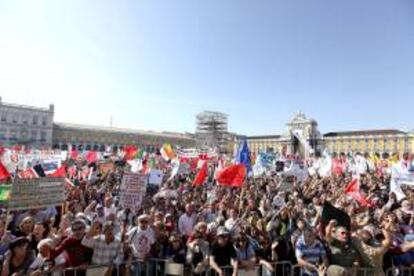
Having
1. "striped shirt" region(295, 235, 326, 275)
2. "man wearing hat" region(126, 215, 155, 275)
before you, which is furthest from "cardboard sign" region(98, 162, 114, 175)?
"striped shirt" region(295, 235, 326, 275)

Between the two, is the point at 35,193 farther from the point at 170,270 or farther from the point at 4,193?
the point at 4,193

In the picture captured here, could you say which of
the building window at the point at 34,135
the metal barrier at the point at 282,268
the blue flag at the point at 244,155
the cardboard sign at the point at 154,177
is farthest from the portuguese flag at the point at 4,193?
the building window at the point at 34,135

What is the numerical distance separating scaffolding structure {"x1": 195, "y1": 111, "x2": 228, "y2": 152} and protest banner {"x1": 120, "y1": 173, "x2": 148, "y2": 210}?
307ft

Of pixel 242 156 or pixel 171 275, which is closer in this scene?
pixel 171 275

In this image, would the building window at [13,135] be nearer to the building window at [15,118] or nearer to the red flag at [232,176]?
the building window at [15,118]

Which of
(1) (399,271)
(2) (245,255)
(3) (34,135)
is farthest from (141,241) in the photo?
(3) (34,135)

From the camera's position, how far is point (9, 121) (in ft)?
321

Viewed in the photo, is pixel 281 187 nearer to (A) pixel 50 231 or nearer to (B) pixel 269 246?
(B) pixel 269 246

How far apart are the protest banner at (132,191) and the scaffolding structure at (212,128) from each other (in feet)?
307

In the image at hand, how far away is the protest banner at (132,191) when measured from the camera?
309 inches

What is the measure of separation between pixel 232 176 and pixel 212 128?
91589 mm

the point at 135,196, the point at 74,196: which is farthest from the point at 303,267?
the point at 74,196

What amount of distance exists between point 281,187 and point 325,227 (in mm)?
8319

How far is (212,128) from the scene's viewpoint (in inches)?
4087
